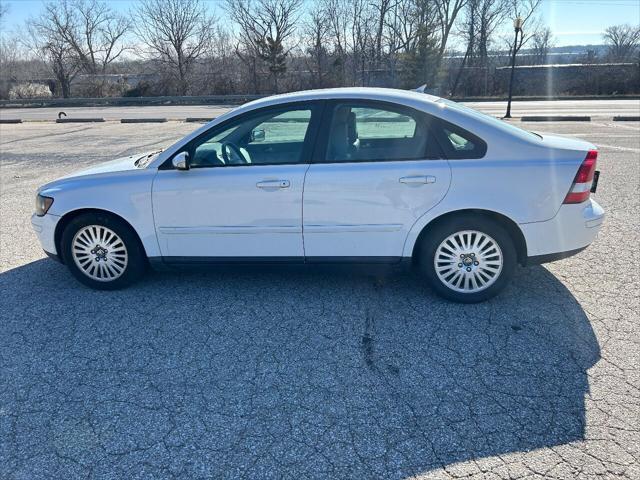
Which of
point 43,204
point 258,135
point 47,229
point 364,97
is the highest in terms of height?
point 364,97

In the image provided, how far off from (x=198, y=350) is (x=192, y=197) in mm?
1218

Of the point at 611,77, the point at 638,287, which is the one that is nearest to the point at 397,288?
the point at 638,287

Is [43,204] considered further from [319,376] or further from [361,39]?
[361,39]

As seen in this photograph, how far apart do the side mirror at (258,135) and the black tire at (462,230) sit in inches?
62.3

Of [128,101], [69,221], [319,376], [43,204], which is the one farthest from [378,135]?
[128,101]

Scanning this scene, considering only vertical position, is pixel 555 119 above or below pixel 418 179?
above

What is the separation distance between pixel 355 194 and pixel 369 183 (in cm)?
13

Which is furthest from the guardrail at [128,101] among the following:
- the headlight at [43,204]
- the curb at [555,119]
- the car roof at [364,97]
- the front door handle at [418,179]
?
the front door handle at [418,179]

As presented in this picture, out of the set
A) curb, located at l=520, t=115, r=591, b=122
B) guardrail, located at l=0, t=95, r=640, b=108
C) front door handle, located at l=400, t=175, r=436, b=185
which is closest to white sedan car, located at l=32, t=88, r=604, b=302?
front door handle, located at l=400, t=175, r=436, b=185

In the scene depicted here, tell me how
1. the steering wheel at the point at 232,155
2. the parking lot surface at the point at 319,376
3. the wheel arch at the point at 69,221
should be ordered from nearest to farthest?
the parking lot surface at the point at 319,376, the steering wheel at the point at 232,155, the wheel arch at the point at 69,221

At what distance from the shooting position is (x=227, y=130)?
3.76m

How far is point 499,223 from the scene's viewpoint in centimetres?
356

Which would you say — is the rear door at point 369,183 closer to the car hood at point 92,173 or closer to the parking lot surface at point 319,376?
the parking lot surface at point 319,376

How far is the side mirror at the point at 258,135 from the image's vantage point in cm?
392
